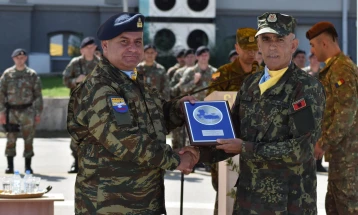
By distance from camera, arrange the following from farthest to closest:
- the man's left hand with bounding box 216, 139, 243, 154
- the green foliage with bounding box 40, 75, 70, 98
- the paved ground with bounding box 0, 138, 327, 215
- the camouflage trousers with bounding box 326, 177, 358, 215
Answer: the green foliage with bounding box 40, 75, 70, 98
the paved ground with bounding box 0, 138, 327, 215
the camouflage trousers with bounding box 326, 177, 358, 215
the man's left hand with bounding box 216, 139, 243, 154

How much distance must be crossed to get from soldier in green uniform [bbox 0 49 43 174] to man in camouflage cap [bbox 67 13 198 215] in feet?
24.4

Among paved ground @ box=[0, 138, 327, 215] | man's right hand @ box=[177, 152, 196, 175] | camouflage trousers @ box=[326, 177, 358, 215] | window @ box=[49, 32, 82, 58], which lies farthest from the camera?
window @ box=[49, 32, 82, 58]

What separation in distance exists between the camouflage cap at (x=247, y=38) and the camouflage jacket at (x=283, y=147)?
1825mm

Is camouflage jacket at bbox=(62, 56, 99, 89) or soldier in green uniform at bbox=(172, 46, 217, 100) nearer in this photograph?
camouflage jacket at bbox=(62, 56, 99, 89)

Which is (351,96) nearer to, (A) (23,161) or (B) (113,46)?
(B) (113,46)

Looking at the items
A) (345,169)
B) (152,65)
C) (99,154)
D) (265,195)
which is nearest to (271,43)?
(265,195)

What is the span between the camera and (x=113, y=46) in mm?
4840

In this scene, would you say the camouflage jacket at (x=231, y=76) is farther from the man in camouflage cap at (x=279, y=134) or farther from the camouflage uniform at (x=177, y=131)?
the camouflage uniform at (x=177, y=131)

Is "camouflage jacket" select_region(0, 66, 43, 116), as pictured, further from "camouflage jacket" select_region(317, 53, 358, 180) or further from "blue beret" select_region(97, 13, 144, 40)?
"blue beret" select_region(97, 13, 144, 40)

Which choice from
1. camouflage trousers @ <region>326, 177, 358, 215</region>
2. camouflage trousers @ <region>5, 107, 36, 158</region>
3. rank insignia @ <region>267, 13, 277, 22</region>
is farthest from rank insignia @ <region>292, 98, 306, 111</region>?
camouflage trousers @ <region>5, 107, 36, 158</region>

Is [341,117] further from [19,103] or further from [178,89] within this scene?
[178,89]

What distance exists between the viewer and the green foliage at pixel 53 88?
1942 centimetres

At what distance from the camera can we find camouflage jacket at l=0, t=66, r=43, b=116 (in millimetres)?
12164

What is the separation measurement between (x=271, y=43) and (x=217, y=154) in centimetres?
80
